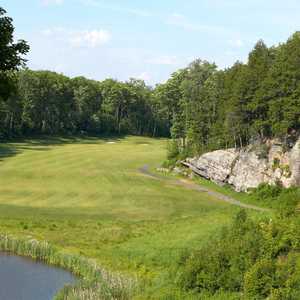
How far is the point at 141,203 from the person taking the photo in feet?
225

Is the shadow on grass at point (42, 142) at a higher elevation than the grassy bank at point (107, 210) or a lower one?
higher

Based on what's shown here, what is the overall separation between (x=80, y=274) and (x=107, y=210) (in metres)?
24.3

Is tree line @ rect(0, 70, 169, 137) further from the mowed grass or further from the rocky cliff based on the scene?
the rocky cliff

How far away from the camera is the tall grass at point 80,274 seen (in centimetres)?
3266

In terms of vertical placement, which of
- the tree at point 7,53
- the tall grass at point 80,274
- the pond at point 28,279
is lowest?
the pond at point 28,279

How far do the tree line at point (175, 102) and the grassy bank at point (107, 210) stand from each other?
1300 cm

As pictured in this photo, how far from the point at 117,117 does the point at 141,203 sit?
11583cm

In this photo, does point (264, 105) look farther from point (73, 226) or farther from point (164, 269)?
point (164, 269)

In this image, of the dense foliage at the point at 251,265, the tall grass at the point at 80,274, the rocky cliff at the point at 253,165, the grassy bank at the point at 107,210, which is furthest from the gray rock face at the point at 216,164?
the dense foliage at the point at 251,265

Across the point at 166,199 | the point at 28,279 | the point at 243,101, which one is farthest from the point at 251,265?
the point at 243,101

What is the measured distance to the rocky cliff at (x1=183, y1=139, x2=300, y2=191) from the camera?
71875mm

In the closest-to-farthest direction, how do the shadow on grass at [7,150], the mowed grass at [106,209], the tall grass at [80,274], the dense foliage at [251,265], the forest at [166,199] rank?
the dense foliage at [251,265] < the forest at [166,199] < the tall grass at [80,274] < the mowed grass at [106,209] < the shadow on grass at [7,150]

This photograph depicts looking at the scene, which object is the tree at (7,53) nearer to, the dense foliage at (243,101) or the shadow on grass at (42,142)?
the dense foliage at (243,101)

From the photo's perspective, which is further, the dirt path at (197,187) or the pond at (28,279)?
the dirt path at (197,187)
